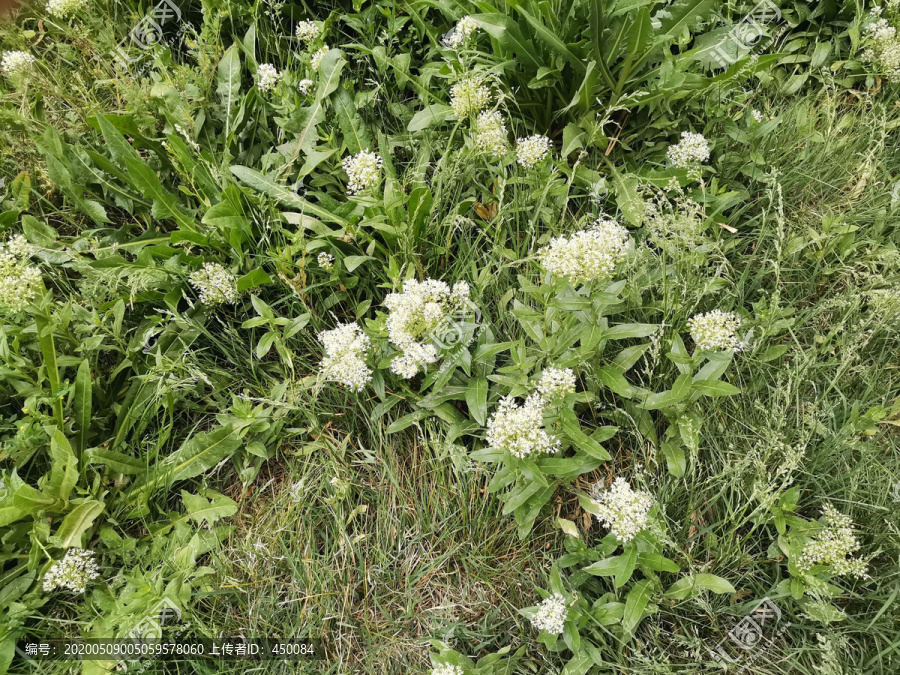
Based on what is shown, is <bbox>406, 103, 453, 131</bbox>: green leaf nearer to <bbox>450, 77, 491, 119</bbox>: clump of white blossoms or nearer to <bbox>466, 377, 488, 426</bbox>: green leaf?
<bbox>450, 77, 491, 119</bbox>: clump of white blossoms

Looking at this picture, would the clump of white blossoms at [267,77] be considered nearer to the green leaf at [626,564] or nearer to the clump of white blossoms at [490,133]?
the clump of white blossoms at [490,133]

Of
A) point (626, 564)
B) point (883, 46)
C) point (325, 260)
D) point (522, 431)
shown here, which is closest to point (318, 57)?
point (325, 260)

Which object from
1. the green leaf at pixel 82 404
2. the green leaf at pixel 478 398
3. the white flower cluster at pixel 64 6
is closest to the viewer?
the green leaf at pixel 478 398

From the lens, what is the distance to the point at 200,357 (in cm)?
283

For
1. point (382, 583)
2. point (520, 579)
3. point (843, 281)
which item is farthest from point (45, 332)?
point (843, 281)

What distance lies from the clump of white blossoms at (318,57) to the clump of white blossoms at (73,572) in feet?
8.32

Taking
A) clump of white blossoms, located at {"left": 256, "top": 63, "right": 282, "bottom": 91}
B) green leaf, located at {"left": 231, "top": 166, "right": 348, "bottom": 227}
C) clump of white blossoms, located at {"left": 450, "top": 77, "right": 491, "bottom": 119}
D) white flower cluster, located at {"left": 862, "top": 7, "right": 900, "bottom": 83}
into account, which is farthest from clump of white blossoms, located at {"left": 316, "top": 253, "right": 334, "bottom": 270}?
white flower cluster, located at {"left": 862, "top": 7, "right": 900, "bottom": 83}

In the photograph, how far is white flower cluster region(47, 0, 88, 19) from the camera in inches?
127

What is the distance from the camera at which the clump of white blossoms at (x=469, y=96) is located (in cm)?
269

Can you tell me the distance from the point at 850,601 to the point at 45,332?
3.53 meters

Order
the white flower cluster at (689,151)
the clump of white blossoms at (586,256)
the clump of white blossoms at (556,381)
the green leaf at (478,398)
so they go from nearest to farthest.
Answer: the clump of white blossoms at (586,256) → the clump of white blossoms at (556,381) → the green leaf at (478,398) → the white flower cluster at (689,151)

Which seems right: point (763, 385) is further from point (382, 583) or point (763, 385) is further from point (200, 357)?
point (200, 357)

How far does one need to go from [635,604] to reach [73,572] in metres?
2.23

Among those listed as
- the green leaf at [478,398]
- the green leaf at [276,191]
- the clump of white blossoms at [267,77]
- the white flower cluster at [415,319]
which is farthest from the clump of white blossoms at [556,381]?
the clump of white blossoms at [267,77]
